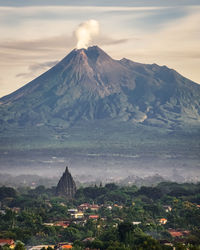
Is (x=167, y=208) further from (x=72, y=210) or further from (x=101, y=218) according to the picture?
(x=101, y=218)

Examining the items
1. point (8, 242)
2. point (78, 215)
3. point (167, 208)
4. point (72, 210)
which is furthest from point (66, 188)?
point (8, 242)

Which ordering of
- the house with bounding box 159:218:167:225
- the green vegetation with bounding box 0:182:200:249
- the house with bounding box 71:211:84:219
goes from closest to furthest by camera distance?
the green vegetation with bounding box 0:182:200:249
the house with bounding box 159:218:167:225
the house with bounding box 71:211:84:219

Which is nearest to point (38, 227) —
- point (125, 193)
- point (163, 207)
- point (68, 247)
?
point (68, 247)

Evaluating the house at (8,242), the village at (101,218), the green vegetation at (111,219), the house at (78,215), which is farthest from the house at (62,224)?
the house at (8,242)

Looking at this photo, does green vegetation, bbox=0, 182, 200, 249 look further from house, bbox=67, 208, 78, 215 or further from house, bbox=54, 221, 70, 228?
house, bbox=67, 208, 78, 215

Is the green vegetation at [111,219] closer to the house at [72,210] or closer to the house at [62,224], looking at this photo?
the house at [62,224]

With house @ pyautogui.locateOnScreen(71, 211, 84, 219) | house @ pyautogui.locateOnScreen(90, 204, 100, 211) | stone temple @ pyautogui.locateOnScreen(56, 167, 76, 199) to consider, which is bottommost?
house @ pyautogui.locateOnScreen(71, 211, 84, 219)

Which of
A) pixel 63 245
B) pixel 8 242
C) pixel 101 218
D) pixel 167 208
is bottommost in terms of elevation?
pixel 63 245

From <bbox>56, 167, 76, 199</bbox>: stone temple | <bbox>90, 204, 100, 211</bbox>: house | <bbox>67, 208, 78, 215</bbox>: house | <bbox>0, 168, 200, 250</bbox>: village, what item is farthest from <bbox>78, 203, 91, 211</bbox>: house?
<bbox>56, 167, 76, 199</bbox>: stone temple
